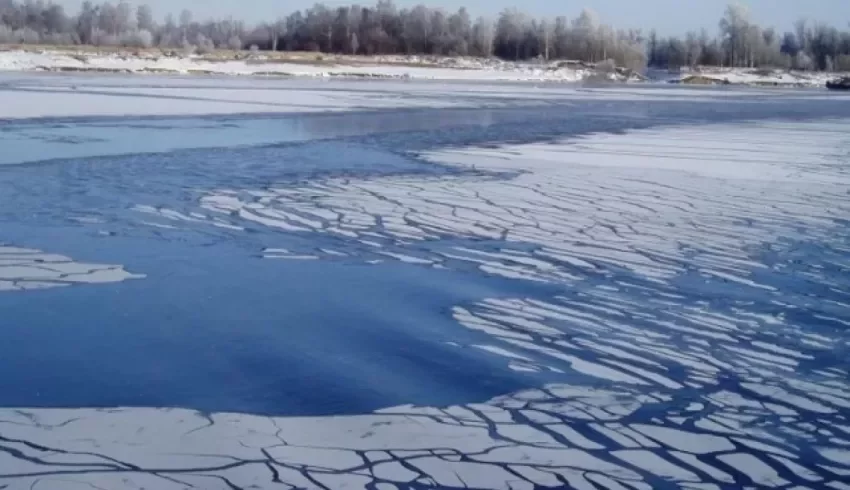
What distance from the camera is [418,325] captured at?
15.6ft

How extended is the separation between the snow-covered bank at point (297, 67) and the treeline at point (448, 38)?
1137cm

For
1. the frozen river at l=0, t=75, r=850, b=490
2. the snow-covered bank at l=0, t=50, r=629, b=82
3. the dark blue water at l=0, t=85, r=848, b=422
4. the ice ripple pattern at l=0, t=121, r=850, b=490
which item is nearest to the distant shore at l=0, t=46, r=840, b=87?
the snow-covered bank at l=0, t=50, r=629, b=82

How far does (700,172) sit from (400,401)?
7.68m

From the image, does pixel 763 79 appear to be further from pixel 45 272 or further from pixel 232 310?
pixel 232 310

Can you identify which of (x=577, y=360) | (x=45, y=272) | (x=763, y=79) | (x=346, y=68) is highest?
(x=346, y=68)

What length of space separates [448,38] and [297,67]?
85.9ft

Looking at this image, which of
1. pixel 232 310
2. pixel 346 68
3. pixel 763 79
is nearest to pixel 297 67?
pixel 346 68

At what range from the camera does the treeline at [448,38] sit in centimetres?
6525

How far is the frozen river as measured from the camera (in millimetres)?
3207

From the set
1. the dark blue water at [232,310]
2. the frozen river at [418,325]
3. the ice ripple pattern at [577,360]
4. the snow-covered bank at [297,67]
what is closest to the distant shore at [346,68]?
the snow-covered bank at [297,67]

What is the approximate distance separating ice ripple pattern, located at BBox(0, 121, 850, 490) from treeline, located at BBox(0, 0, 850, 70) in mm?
57765

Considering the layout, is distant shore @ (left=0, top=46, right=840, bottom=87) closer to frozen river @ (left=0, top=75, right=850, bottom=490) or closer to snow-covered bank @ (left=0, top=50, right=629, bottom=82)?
snow-covered bank @ (left=0, top=50, right=629, bottom=82)

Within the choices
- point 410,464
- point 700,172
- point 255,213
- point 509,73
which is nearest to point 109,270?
point 255,213

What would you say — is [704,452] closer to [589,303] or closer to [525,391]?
[525,391]
